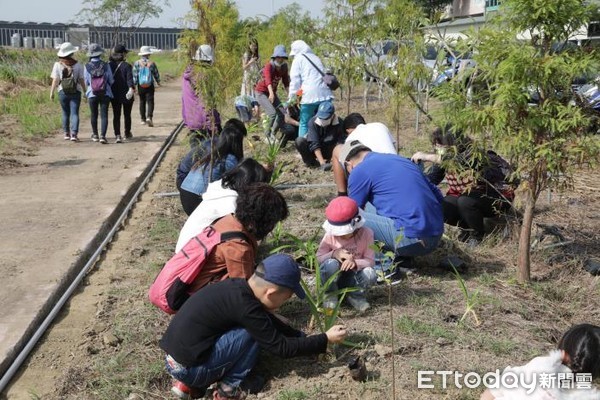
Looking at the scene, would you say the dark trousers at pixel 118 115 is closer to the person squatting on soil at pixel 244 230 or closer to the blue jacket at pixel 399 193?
the blue jacket at pixel 399 193

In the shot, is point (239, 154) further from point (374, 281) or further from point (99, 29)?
point (99, 29)

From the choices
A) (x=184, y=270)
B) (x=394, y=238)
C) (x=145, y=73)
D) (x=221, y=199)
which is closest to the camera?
(x=184, y=270)

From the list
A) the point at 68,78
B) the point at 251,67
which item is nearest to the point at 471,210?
the point at 68,78

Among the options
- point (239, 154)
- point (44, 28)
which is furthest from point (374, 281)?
point (44, 28)

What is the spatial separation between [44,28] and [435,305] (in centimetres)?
7519

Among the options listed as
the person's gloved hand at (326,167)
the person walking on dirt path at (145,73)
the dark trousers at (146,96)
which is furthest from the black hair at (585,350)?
the dark trousers at (146,96)

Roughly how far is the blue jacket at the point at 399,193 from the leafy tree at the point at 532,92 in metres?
0.61

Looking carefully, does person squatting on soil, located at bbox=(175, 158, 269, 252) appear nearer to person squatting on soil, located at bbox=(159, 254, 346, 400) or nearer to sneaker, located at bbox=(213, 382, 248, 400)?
person squatting on soil, located at bbox=(159, 254, 346, 400)

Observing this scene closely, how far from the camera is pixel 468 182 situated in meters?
6.14

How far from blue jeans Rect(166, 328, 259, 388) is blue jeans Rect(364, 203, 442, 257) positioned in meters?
1.77

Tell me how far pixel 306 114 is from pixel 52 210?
11.8 ft

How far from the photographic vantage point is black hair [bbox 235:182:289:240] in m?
4.25

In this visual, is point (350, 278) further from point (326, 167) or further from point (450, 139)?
point (326, 167)

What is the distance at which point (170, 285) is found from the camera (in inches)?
167
